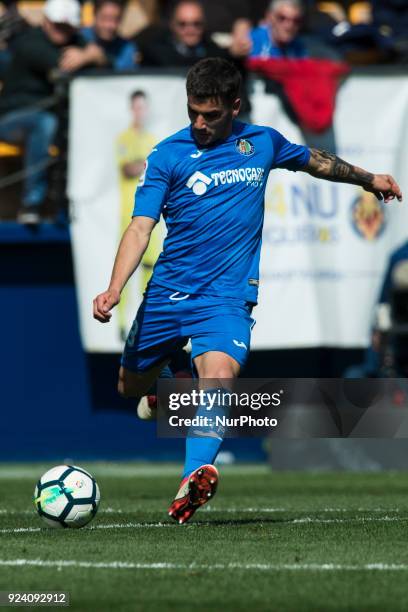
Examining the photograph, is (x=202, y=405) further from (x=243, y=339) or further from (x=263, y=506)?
(x=263, y=506)

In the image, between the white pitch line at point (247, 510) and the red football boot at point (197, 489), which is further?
the white pitch line at point (247, 510)

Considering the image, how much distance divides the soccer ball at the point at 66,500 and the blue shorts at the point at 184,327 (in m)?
0.88

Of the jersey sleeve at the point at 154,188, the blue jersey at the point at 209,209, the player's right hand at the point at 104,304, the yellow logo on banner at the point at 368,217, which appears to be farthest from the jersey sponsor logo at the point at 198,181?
the yellow logo on banner at the point at 368,217

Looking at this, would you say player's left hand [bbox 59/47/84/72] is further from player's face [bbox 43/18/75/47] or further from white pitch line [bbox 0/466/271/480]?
white pitch line [bbox 0/466/271/480]

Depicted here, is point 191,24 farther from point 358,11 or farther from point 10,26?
point 358,11

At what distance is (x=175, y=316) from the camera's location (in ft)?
24.1

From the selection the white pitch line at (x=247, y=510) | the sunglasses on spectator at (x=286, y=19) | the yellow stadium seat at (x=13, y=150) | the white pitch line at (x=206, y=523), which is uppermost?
the sunglasses on spectator at (x=286, y=19)

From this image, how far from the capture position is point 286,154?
25.0 feet

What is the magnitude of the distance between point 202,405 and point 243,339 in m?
0.43

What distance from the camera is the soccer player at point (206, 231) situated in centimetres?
700

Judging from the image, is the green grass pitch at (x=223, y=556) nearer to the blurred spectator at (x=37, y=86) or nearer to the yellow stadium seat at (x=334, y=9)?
the blurred spectator at (x=37, y=86)

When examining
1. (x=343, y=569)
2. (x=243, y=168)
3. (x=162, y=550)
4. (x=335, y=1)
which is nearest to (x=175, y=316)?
(x=243, y=168)
